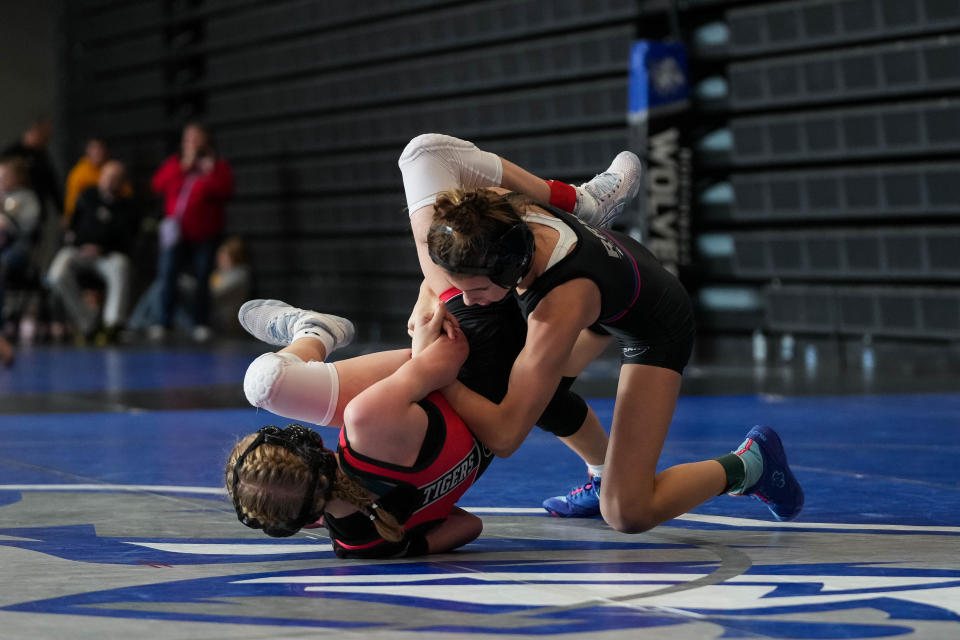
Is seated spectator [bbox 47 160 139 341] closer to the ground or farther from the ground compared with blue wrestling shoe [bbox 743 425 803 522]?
farther from the ground

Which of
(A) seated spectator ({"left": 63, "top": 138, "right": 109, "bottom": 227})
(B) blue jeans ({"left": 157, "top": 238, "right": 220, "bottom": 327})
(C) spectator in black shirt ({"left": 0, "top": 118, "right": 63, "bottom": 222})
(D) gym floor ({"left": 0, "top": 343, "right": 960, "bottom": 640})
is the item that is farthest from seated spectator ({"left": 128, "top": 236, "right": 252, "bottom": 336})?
(D) gym floor ({"left": 0, "top": 343, "right": 960, "bottom": 640})

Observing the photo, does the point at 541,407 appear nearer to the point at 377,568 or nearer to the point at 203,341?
the point at 377,568

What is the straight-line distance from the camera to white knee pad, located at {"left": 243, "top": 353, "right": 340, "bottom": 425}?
2803mm

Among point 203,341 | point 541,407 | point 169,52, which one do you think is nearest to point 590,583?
point 541,407

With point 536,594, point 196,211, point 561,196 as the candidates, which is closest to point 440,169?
point 561,196

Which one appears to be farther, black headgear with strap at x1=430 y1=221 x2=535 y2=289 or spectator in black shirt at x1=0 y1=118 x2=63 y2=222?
spectator in black shirt at x1=0 y1=118 x2=63 y2=222

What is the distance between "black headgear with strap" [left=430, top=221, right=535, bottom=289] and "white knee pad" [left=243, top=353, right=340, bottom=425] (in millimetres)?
368

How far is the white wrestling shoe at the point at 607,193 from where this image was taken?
3502 mm

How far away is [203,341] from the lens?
10375 millimetres

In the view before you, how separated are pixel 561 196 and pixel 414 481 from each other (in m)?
0.95

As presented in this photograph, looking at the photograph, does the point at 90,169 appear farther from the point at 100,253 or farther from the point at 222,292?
the point at 222,292

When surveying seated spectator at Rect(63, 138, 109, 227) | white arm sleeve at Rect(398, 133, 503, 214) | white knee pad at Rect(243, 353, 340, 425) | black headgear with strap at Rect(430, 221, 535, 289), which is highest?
seated spectator at Rect(63, 138, 109, 227)

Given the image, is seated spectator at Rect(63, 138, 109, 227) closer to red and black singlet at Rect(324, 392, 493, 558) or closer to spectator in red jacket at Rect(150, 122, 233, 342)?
spectator in red jacket at Rect(150, 122, 233, 342)

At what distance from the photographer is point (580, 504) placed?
3.34 metres
